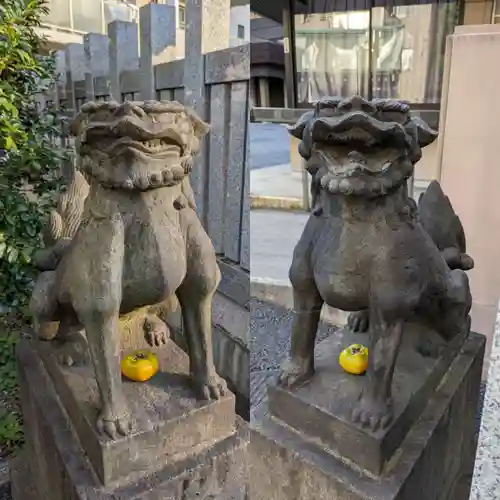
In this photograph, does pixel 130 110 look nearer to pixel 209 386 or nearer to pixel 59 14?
pixel 209 386

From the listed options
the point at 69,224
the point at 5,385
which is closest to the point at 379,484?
the point at 69,224

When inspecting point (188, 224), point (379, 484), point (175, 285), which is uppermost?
point (188, 224)

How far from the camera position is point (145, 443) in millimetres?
909

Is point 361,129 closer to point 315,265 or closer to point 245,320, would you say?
point 315,265

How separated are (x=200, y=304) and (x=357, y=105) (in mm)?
470

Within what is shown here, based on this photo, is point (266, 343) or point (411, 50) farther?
point (411, 50)

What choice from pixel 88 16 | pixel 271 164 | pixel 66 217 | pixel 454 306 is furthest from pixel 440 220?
pixel 88 16

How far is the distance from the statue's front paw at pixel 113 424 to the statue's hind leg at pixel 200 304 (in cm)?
17

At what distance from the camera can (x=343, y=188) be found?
29.4 inches

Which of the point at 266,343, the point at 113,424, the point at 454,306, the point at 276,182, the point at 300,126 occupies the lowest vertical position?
the point at 266,343

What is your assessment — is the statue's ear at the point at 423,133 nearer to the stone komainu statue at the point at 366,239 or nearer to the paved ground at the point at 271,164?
the stone komainu statue at the point at 366,239

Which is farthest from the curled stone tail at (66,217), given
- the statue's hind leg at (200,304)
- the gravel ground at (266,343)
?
the gravel ground at (266,343)

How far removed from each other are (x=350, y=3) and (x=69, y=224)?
1005mm

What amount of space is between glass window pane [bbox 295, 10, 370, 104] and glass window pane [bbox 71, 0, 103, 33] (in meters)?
1.02
